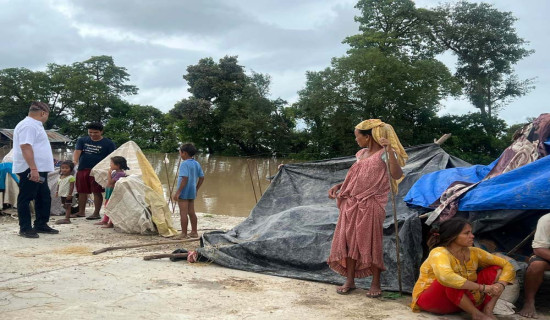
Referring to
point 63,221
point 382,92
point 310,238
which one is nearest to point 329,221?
point 310,238

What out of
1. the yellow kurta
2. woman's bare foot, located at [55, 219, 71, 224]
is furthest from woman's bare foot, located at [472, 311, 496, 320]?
woman's bare foot, located at [55, 219, 71, 224]

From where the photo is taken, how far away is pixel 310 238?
453cm

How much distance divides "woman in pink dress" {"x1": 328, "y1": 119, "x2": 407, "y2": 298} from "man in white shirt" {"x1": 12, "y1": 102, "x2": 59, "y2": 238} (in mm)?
3627

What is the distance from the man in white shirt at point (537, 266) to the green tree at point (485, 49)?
26.7m

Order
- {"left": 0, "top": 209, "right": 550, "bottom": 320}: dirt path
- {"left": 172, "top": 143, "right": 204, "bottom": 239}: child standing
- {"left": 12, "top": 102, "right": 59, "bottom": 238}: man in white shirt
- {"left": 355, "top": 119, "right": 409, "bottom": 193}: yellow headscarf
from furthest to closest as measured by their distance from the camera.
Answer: {"left": 172, "top": 143, "right": 204, "bottom": 239}: child standing
{"left": 12, "top": 102, "right": 59, "bottom": 238}: man in white shirt
{"left": 355, "top": 119, "right": 409, "bottom": 193}: yellow headscarf
{"left": 0, "top": 209, "right": 550, "bottom": 320}: dirt path

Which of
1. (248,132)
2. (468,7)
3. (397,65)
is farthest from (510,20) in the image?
(248,132)

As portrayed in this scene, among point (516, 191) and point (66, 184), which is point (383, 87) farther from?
point (516, 191)

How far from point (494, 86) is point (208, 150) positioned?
19423 millimetres

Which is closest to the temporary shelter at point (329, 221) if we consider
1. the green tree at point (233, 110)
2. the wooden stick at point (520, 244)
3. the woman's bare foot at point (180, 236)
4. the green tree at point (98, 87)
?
the wooden stick at point (520, 244)

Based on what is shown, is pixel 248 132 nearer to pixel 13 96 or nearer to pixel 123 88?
pixel 123 88

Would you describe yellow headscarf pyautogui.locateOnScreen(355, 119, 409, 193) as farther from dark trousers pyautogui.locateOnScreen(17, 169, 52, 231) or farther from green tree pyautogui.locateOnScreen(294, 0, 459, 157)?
green tree pyautogui.locateOnScreen(294, 0, 459, 157)

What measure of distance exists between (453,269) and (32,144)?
463cm

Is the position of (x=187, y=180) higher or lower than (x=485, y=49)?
lower

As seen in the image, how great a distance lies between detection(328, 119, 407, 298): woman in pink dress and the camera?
3682 millimetres
